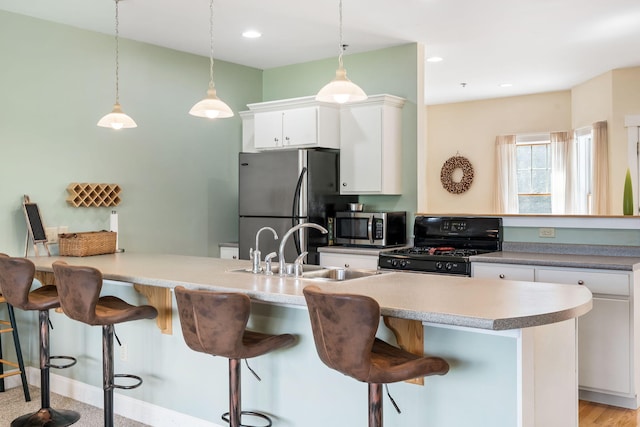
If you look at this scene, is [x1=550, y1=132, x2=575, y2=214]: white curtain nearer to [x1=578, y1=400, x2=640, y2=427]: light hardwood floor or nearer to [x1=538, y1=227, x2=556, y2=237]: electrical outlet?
[x1=538, y1=227, x2=556, y2=237]: electrical outlet

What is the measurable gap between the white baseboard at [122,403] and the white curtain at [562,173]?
6001 mm

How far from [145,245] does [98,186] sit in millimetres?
672

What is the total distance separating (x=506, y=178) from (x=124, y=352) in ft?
20.1

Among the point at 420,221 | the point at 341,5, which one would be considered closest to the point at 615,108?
the point at 420,221

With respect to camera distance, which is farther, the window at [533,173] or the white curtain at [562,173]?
the window at [533,173]

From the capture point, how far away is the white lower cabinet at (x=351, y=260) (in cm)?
483

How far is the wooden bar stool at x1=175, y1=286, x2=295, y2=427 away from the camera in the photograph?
96.0 inches

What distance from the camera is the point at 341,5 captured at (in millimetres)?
4059

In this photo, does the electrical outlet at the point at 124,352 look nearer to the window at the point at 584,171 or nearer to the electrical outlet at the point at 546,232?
the electrical outlet at the point at 546,232

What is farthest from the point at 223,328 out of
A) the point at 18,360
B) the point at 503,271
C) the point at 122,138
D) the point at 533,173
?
the point at 533,173

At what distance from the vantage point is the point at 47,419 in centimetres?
344

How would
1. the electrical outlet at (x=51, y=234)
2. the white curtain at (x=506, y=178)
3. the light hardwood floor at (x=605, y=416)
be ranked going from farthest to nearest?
1. the white curtain at (x=506, y=178)
2. the electrical outlet at (x=51, y=234)
3. the light hardwood floor at (x=605, y=416)

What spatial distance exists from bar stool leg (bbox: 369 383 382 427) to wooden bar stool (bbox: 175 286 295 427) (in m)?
0.58

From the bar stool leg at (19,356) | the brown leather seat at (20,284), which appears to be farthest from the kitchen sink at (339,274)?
the bar stool leg at (19,356)
